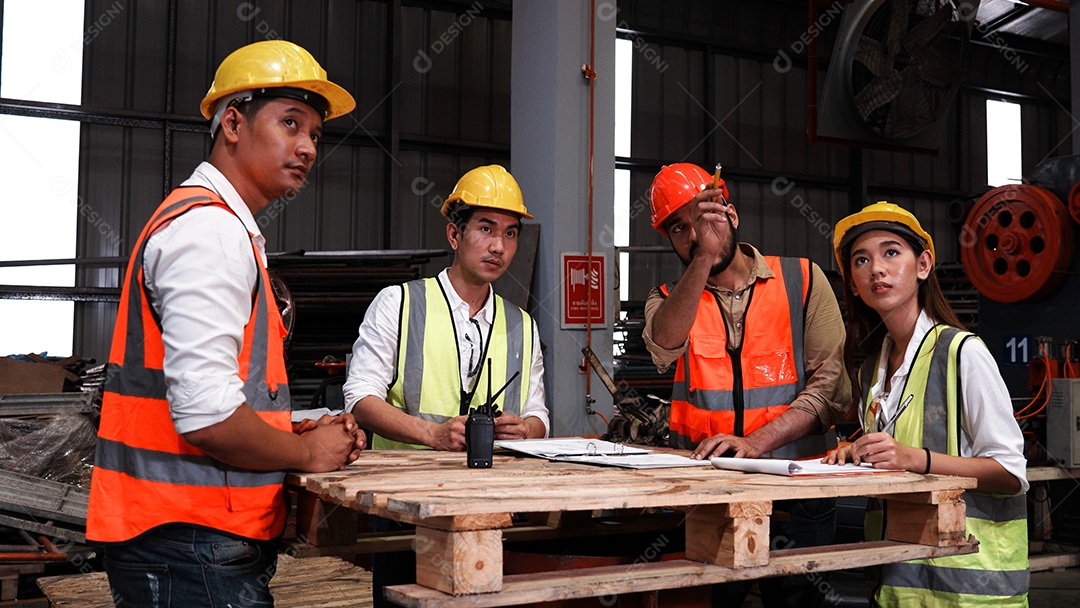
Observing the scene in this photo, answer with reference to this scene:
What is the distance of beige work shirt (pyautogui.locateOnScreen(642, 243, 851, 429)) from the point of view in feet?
9.45

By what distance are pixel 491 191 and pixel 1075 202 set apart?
3962 millimetres

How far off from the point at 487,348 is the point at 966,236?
159 inches

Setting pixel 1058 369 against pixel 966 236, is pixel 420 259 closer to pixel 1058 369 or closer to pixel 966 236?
pixel 966 236

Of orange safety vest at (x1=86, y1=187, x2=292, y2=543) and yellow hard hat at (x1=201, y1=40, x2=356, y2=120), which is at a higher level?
yellow hard hat at (x1=201, y1=40, x2=356, y2=120)

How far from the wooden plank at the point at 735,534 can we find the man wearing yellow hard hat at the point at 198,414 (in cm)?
86

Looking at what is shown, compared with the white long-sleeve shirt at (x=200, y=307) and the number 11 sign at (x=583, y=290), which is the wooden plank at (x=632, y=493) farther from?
the number 11 sign at (x=583, y=290)

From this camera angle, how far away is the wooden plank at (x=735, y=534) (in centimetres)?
188

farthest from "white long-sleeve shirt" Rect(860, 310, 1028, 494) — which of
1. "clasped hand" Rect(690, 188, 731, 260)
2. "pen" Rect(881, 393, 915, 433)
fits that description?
"clasped hand" Rect(690, 188, 731, 260)

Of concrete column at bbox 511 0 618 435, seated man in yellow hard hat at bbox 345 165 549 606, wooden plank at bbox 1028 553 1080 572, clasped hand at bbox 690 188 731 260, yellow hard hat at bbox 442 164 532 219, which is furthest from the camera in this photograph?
concrete column at bbox 511 0 618 435

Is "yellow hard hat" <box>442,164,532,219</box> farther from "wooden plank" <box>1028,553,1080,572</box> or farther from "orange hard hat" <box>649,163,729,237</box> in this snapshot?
"wooden plank" <box>1028,553,1080,572</box>

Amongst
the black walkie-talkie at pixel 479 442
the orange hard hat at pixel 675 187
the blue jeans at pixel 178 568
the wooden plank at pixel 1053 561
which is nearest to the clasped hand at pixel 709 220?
the orange hard hat at pixel 675 187

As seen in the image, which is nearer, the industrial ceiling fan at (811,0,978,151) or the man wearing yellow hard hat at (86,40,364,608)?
the man wearing yellow hard hat at (86,40,364,608)

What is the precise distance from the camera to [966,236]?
6039mm

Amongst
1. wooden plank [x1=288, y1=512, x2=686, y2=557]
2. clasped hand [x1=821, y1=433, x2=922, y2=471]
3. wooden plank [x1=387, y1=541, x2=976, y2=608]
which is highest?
clasped hand [x1=821, y1=433, x2=922, y2=471]
